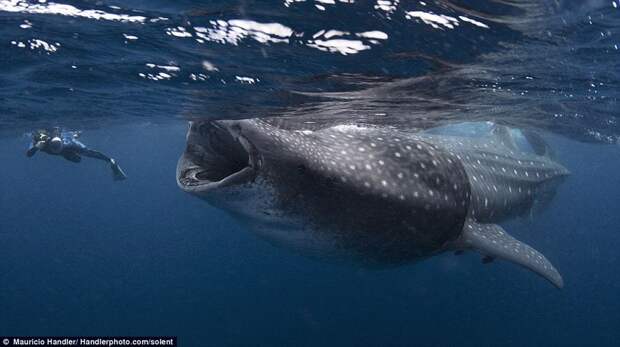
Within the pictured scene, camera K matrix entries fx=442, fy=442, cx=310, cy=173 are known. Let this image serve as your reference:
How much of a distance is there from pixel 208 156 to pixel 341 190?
1855 millimetres

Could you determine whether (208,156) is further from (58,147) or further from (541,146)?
(541,146)

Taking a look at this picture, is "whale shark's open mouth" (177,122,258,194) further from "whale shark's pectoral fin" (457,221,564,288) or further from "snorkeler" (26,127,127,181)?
"snorkeler" (26,127,127,181)

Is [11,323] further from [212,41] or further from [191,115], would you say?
[212,41]

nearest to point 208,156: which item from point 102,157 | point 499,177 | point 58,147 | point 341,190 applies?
point 341,190

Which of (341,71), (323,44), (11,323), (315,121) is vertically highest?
(323,44)

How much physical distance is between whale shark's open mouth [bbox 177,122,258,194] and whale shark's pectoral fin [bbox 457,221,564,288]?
141 inches

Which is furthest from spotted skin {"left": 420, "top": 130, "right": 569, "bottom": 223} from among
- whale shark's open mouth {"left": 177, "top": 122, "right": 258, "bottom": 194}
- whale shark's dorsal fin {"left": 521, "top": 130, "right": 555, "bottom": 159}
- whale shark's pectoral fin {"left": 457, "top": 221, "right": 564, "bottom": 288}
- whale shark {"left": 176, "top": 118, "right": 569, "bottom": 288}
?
whale shark's dorsal fin {"left": 521, "top": 130, "right": 555, "bottom": 159}

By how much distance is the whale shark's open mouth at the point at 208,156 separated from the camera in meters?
5.16

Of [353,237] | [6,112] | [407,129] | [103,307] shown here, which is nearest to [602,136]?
[407,129]

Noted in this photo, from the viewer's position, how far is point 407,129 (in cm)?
1430

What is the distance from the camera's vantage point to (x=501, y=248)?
22.1 feet

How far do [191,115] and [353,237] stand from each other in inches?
373

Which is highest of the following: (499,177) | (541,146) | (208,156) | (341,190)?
(341,190)

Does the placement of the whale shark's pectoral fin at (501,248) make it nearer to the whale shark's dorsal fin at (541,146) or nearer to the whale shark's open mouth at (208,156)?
the whale shark's open mouth at (208,156)
